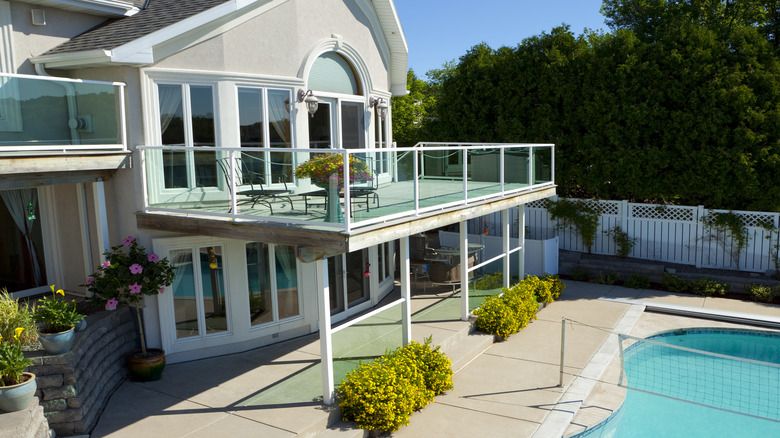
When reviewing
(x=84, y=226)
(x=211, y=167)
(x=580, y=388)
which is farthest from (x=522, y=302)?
(x=84, y=226)

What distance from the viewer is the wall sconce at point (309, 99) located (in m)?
12.7

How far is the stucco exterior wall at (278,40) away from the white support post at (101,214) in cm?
253

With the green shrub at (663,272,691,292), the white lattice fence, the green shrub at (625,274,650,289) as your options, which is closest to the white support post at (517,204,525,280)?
the green shrub at (625,274,650,289)

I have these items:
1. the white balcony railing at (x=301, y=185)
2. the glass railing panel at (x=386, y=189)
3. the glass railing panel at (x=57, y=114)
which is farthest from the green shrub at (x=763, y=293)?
the glass railing panel at (x=57, y=114)

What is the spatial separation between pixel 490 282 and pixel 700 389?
17.6 feet

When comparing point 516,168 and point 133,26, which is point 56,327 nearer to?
point 133,26

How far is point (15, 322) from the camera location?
8.71 meters

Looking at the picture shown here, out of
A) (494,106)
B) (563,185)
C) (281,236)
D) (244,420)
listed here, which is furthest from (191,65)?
(563,185)

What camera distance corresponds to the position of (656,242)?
736 inches

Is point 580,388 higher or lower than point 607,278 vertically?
lower

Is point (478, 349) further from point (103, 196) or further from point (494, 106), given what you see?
point (494, 106)

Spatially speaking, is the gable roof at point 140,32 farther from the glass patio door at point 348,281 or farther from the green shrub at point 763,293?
the green shrub at point 763,293

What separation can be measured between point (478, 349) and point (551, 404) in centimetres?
261

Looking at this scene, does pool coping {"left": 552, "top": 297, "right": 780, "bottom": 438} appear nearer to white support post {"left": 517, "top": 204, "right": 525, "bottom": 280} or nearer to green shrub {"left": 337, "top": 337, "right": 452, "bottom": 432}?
green shrub {"left": 337, "top": 337, "right": 452, "bottom": 432}
